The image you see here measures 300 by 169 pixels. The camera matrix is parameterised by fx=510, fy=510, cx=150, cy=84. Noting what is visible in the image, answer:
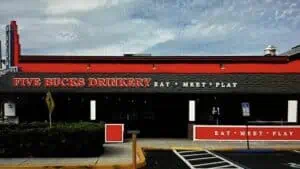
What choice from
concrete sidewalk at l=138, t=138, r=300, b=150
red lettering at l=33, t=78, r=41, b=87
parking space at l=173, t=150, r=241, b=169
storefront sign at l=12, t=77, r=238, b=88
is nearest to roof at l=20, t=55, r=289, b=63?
storefront sign at l=12, t=77, r=238, b=88

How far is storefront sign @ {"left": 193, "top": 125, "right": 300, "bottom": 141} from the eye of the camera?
91.8 feet

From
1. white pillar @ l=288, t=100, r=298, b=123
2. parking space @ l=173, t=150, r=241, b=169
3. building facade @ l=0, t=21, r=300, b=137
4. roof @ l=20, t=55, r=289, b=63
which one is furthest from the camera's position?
roof @ l=20, t=55, r=289, b=63

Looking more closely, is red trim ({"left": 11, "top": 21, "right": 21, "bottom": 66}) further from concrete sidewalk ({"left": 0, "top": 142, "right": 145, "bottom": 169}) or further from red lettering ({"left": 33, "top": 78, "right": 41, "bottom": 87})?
concrete sidewalk ({"left": 0, "top": 142, "right": 145, "bottom": 169})

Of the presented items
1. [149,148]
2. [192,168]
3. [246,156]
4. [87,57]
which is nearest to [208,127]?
[149,148]

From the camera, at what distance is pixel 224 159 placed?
1961 centimetres

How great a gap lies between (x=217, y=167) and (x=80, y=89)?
13.2m

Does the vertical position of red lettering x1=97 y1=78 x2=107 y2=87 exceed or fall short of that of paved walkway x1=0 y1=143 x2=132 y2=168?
it exceeds it

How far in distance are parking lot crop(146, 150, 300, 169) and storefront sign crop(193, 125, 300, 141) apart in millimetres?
3970

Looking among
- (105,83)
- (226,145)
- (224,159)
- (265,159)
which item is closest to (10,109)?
(105,83)

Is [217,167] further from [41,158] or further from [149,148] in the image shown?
[149,148]

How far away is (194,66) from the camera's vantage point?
1282 inches

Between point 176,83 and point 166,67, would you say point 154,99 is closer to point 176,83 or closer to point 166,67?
point 166,67

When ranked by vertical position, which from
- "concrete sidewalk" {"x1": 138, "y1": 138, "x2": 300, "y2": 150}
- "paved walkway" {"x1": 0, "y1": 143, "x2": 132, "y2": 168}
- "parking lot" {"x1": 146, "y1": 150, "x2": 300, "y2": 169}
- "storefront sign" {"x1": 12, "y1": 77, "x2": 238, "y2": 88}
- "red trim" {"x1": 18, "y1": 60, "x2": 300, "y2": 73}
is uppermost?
"red trim" {"x1": 18, "y1": 60, "x2": 300, "y2": 73}

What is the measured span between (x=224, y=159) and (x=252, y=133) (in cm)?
880
